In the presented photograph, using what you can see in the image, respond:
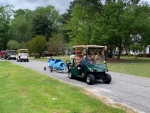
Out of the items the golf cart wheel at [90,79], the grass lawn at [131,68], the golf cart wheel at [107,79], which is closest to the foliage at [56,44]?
the grass lawn at [131,68]

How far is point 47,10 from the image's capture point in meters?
93.0

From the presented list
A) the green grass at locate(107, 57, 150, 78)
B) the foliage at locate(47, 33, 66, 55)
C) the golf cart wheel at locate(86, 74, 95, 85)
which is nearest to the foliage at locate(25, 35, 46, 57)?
the foliage at locate(47, 33, 66, 55)

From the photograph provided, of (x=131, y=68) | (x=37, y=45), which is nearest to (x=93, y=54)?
(x=131, y=68)

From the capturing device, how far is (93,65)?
1288 cm

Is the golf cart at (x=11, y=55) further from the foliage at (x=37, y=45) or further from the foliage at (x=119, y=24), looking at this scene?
the foliage at (x=119, y=24)

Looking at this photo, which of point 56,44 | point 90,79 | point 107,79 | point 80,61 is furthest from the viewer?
point 56,44

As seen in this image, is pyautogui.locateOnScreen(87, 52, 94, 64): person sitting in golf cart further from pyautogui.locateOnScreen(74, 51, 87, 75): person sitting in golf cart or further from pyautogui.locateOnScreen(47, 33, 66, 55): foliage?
pyautogui.locateOnScreen(47, 33, 66, 55): foliage

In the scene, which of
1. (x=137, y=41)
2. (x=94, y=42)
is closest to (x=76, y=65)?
(x=94, y=42)

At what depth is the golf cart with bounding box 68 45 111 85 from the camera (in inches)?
492

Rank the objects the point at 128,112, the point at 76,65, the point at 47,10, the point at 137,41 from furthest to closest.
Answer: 1. the point at 47,10
2. the point at 137,41
3. the point at 76,65
4. the point at 128,112

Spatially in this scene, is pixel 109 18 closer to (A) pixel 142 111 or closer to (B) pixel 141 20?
(B) pixel 141 20

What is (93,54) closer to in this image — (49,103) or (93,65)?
(93,65)

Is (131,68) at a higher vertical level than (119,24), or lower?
lower

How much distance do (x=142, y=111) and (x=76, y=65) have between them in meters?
7.28
